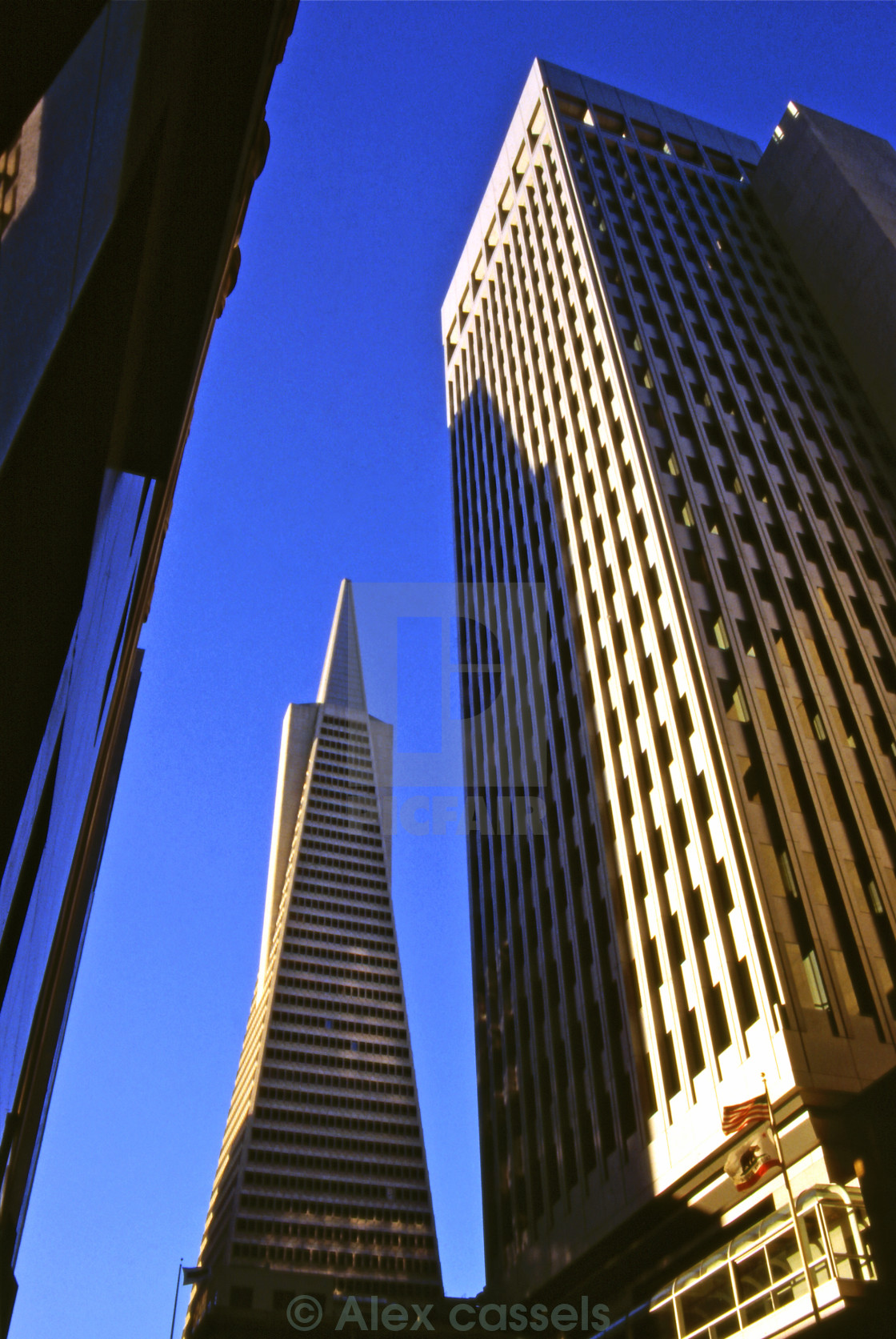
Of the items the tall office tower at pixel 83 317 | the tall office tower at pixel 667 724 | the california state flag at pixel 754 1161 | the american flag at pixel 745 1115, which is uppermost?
the tall office tower at pixel 667 724

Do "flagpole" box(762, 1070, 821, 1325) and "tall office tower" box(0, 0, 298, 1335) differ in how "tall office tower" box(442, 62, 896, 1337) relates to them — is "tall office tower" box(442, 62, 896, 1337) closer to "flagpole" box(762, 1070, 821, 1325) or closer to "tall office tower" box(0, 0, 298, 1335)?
"flagpole" box(762, 1070, 821, 1325)

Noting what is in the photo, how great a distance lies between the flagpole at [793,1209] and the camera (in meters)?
22.8

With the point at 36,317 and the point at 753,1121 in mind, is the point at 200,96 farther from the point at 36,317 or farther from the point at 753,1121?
the point at 753,1121

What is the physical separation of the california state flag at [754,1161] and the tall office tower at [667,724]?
0.63 metres

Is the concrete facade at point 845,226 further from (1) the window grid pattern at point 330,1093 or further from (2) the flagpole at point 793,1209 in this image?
(1) the window grid pattern at point 330,1093

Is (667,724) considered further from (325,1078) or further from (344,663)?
(344,663)

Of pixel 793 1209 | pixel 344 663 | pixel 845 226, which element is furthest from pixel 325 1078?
pixel 845 226

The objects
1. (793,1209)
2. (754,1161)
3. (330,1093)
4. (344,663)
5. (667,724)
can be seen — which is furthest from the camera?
(344,663)

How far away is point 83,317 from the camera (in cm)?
490

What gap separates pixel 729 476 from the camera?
151ft

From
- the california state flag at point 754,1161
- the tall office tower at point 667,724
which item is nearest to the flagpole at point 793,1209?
the california state flag at point 754,1161

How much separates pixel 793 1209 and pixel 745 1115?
254 cm

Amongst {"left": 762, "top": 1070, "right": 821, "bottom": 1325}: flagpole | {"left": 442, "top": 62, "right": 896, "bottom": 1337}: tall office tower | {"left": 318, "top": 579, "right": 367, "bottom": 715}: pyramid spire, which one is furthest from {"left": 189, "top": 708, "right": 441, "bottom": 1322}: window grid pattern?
{"left": 762, "top": 1070, "right": 821, "bottom": 1325}: flagpole

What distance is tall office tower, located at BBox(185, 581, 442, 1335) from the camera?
307 ft
